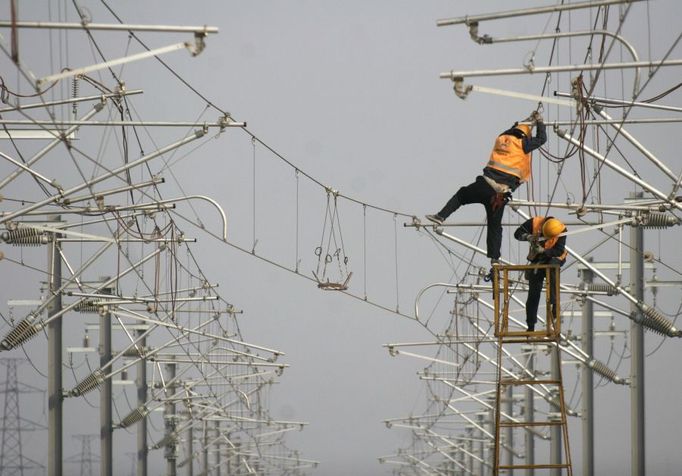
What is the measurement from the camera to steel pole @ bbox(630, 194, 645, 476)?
125ft

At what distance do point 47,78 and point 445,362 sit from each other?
29537mm

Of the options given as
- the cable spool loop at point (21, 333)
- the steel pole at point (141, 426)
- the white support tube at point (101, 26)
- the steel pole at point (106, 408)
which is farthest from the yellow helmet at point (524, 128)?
the steel pole at point (141, 426)

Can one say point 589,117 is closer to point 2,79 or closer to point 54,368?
point 2,79

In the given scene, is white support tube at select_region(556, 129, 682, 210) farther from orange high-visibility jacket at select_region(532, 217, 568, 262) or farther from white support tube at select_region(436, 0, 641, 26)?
white support tube at select_region(436, 0, 641, 26)

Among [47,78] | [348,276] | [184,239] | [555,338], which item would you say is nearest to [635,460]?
[348,276]

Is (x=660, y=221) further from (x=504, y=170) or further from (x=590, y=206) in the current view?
(x=504, y=170)

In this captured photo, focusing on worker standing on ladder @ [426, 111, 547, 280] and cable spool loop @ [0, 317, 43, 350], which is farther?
cable spool loop @ [0, 317, 43, 350]

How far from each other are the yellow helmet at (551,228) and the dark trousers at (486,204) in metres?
0.73

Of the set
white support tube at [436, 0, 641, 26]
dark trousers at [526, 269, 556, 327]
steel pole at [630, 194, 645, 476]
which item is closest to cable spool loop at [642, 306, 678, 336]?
steel pole at [630, 194, 645, 476]

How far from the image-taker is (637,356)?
128ft

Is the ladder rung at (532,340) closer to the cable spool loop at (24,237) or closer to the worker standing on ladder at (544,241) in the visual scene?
the worker standing on ladder at (544,241)

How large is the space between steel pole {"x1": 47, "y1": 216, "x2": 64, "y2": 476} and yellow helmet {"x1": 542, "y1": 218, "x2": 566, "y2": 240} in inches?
558

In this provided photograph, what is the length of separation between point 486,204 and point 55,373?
51.3ft

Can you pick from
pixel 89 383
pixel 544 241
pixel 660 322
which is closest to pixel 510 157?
pixel 544 241
